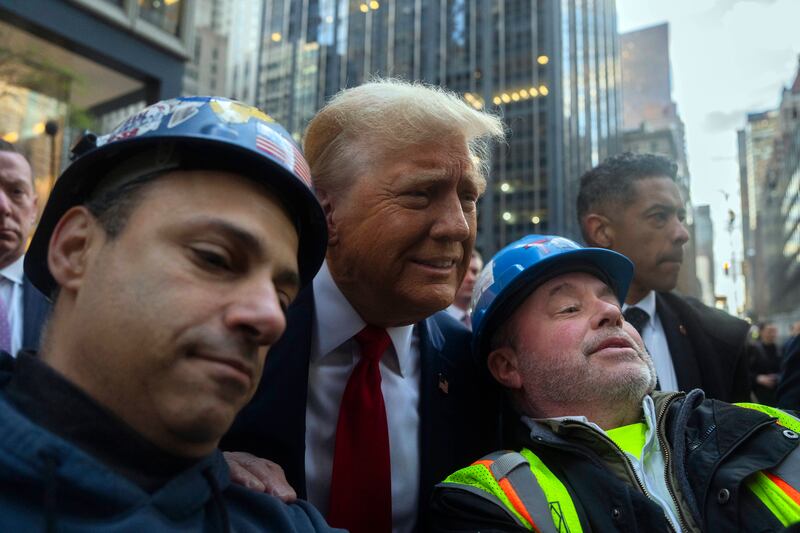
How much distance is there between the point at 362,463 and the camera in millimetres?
2402

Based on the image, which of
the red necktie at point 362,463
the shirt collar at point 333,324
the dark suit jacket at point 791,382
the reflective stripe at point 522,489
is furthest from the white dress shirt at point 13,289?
the dark suit jacket at point 791,382

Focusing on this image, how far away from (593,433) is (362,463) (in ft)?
3.07

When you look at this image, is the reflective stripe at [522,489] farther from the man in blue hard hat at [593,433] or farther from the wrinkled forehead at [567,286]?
the wrinkled forehead at [567,286]

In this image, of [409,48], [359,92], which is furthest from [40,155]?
[409,48]

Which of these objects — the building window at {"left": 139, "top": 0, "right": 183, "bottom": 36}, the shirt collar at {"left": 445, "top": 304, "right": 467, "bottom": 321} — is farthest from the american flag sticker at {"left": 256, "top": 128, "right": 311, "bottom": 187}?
the building window at {"left": 139, "top": 0, "right": 183, "bottom": 36}

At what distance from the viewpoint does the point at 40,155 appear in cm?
1223

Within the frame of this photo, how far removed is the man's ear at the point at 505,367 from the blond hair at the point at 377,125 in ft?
3.08

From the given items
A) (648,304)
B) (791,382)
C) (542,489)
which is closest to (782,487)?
(542,489)

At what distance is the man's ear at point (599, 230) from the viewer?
4605 millimetres

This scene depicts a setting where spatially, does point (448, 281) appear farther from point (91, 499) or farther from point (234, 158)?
point (91, 499)

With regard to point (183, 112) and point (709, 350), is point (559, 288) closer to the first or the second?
point (709, 350)

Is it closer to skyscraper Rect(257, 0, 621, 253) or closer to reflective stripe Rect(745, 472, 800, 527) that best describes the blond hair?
reflective stripe Rect(745, 472, 800, 527)

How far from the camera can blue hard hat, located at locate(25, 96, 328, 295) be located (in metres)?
1.55

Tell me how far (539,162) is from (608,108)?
3336cm
